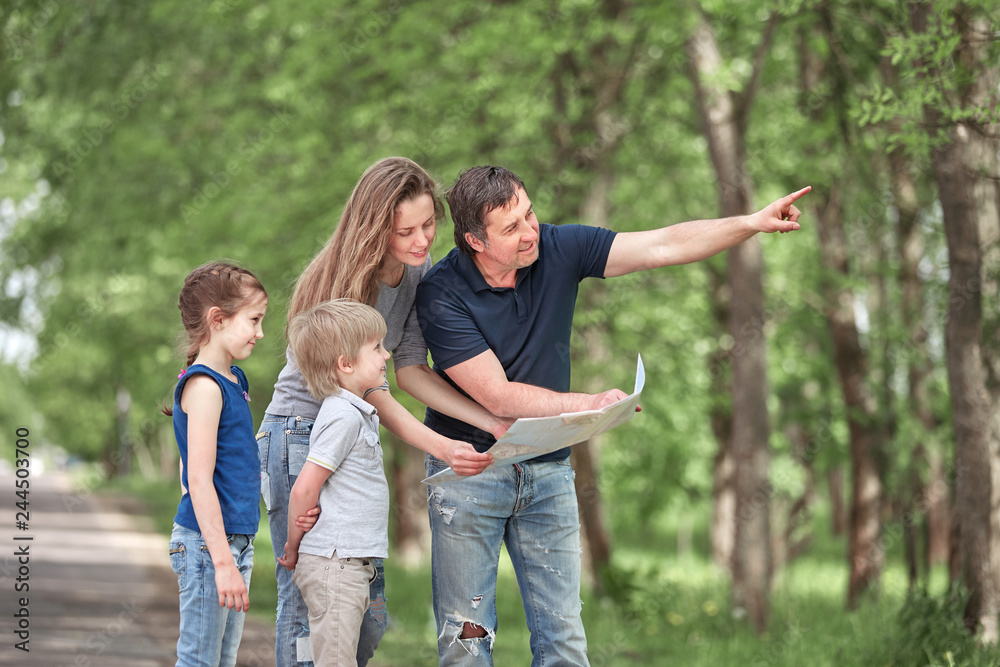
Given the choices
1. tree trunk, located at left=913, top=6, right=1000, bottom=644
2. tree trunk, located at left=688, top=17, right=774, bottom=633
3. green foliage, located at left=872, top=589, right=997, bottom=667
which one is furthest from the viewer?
tree trunk, located at left=688, top=17, right=774, bottom=633

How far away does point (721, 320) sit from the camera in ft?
48.3

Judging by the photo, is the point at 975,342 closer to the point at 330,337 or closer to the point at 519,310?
the point at 519,310

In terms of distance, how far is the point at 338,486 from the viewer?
10.7 ft

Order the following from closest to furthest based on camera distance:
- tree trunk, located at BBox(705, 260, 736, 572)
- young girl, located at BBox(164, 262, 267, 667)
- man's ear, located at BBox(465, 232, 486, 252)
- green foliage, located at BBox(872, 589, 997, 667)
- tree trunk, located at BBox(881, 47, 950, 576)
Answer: young girl, located at BBox(164, 262, 267, 667), man's ear, located at BBox(465, 232, 486, 252), green foliage, located at BBox(872, 589, 997, 667), tree trunk, located at BBox(881, 47, 950, 576), tree trunk, located at BBox(705, 260, 736, 572)

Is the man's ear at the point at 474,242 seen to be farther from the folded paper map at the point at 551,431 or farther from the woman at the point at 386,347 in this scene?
the folded paper map at the point at 551,431

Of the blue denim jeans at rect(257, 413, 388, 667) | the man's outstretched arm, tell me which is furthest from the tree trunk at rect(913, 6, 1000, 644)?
the blue denim jeans at rect(257, 413, 388, 667)

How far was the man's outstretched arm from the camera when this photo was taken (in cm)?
322

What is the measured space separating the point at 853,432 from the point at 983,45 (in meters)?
6.48

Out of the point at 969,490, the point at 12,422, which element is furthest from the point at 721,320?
the point at 12,422

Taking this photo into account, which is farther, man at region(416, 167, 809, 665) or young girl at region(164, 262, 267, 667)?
man at region(416, 167, 809, 665)

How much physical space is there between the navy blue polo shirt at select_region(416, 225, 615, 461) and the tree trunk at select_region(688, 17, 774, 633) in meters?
5.04

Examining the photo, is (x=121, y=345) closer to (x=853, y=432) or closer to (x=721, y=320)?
(x=721, y=320)

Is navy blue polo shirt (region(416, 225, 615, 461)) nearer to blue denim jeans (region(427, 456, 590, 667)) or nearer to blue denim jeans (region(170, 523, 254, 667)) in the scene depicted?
blue denim jeans (region(427, 456, 590, 667))

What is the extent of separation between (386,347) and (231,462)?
0.66m
